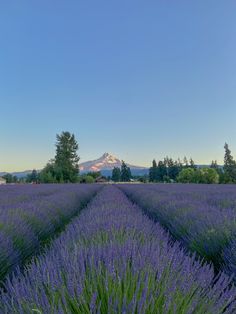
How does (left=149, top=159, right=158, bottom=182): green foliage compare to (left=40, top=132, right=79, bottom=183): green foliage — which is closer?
(left=40, top=132, right=79, bottom=183): green foliage

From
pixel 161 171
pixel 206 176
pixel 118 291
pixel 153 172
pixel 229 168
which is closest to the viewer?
pixel 118 291

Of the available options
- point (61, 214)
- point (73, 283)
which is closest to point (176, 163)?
point (61, 214)

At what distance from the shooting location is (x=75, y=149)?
61.9 metres

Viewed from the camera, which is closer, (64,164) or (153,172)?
(64,164)

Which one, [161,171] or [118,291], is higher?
[161,171]

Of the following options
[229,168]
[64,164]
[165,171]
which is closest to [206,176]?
[229,168]

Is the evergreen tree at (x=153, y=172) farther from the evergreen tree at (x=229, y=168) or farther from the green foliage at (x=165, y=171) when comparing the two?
the evergreen tree at (x=229, y=168)

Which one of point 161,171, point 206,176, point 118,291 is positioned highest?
point 161,171

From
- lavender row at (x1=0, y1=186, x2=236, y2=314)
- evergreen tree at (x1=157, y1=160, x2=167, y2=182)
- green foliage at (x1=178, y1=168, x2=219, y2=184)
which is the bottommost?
lavender row at (x1=0, y1=186, x2=236, y2=314)

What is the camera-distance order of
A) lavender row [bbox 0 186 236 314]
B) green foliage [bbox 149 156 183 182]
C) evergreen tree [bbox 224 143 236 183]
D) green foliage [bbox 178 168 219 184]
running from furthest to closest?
green foliage [bbox 149 156 183 182] → evergreen tree [bbox 224 143 236 183] → green foliage [bbox 178 168 219 184] → lavender row [bbox 0 186 236 314]

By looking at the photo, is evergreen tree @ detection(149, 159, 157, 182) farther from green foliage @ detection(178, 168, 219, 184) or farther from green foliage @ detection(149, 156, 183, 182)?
green foliage @ detection(178, 168, 219, 184)

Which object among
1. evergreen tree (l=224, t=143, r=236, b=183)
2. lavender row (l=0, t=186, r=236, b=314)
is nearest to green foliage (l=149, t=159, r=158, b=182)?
evergreen tree (l=224, t=143, r=236, b=183)

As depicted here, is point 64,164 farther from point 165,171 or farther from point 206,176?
point 165,171

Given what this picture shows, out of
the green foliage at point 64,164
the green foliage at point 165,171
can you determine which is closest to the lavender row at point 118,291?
the green foliage at point 64,164
